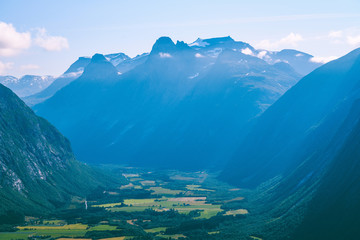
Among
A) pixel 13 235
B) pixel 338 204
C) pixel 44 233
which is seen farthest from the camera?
pixel 44 233

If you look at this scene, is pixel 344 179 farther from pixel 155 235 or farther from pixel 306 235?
pixel 155 235

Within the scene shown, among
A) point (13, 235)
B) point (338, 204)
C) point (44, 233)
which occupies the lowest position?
point (13, 235)

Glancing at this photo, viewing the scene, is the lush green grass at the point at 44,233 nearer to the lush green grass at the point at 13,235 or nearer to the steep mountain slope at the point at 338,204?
the lush green grass at the point at 13,235

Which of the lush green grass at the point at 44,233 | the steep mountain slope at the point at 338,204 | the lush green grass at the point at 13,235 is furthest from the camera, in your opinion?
the lush green grass at the point at 44,233

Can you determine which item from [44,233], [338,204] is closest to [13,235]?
[44,233]

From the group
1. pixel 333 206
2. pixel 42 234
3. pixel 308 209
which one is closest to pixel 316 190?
pixel 308 209

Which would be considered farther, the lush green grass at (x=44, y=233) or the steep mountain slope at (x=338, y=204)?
the lush green grass at (x=44, y=233)

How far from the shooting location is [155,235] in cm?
19538

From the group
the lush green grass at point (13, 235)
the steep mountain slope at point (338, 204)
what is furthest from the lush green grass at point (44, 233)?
the steep mountain slope at point (338, 204)

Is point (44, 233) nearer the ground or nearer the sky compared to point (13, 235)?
nearer the sky

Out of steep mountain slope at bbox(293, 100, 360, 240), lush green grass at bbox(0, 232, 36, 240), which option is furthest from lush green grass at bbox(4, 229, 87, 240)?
steep mountain slope at bbox(293, 100, 360, 240)

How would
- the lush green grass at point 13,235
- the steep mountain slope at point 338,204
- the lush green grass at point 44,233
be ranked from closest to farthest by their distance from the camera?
the steep mountain slope at point 338,204 → the lush green grass at point 13,235 → the lush green grass at point 44,233

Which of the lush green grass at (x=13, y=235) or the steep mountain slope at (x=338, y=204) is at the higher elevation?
the steep mountain slope at (x=338, y=204)

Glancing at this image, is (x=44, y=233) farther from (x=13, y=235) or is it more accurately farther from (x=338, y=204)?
(x=338, y=204)
